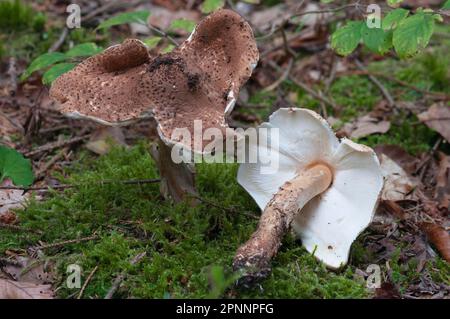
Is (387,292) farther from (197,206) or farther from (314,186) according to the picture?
(197,206)

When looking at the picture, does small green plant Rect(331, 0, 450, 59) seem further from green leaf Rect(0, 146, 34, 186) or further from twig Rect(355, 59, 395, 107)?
green leaf Rect(0, 146, 34, 186)

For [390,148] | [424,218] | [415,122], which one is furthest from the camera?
[415,122]

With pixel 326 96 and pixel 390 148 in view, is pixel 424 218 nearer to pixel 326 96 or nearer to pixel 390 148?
pixel 390 148

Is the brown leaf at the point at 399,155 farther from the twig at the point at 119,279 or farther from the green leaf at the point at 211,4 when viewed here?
the twig at the point at 119,279

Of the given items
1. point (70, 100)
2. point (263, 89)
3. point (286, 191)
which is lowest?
point (263, 89)

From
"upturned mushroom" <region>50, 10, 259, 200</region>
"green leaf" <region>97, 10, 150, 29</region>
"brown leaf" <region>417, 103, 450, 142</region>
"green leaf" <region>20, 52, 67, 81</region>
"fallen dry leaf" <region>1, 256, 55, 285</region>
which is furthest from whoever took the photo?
"brown leaf" <region>417, 103, 450, 142</region>

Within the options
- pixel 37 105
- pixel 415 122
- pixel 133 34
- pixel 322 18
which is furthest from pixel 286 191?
pixel 133 34

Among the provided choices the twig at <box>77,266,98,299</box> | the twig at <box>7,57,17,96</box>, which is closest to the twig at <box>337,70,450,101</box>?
the twig at <box>7,57,17,96</box>

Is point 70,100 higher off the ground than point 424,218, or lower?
higher

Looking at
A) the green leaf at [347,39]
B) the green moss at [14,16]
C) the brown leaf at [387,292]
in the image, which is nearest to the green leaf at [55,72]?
the green leaf at [347,39]
